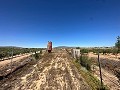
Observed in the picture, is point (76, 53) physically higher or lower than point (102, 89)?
higher

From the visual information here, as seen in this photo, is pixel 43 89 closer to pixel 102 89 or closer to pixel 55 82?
pixel 55 82

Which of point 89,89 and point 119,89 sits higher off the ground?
point 89,89

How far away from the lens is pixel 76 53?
27.4 meters

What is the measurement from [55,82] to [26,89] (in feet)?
8.51

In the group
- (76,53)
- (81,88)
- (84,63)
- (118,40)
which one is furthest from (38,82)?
(118,40)

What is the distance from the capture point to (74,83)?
35.5 feet

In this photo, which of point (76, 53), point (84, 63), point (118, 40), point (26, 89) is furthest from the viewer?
point (118, 40)

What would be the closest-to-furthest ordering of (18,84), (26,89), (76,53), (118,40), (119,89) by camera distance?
(26,89) → (18,84) → (119,89) → (76,53) → (118,40)

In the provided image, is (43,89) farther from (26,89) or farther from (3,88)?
(3,88)

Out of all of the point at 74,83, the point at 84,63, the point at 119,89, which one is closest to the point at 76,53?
the point at 84,63

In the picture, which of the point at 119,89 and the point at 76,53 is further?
the point at 76,53

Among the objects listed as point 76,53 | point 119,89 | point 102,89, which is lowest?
point 119,89

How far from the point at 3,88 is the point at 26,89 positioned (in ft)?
6.25

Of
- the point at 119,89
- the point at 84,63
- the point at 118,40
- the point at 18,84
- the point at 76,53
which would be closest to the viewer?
the point at 18,84
